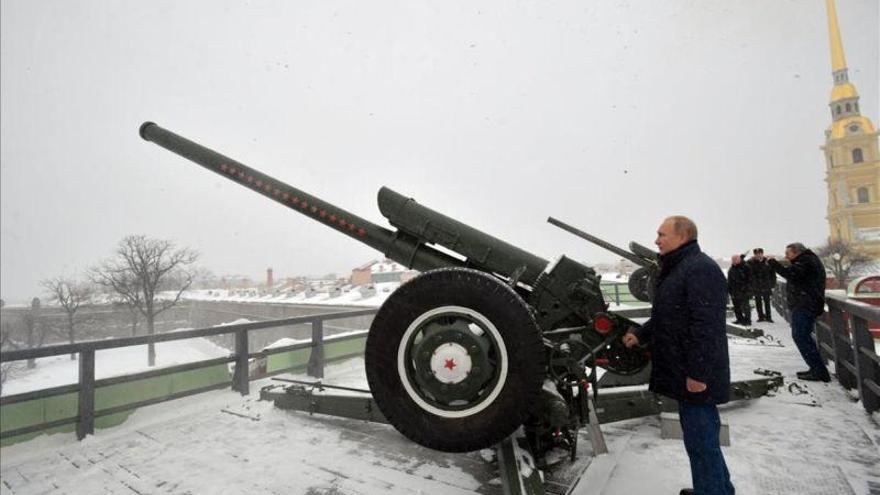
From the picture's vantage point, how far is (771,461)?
2.82 metres

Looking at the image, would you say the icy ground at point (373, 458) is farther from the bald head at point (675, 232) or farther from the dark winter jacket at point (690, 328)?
the bald head at point (675, 232)

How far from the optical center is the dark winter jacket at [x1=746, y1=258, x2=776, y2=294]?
975cm

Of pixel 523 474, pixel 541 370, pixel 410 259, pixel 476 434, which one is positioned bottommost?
pixel 523 474

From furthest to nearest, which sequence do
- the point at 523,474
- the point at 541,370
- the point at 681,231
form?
the point at 681,231 < the point at 523,474 < the point at 541,370

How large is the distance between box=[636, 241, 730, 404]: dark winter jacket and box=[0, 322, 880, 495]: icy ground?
81 cm

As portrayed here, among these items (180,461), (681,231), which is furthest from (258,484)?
(681,231)

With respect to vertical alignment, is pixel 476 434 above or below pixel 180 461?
above

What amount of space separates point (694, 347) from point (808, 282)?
392 cm

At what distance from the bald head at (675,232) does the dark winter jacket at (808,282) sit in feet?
11.7

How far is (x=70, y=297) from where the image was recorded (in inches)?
1400

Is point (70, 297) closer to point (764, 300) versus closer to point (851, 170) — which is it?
point (764, 300)

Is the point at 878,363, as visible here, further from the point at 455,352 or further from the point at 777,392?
the point at 455,352

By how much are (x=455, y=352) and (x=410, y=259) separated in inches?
47.3

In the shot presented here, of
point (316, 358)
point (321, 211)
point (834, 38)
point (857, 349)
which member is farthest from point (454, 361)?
point (834, 38)
